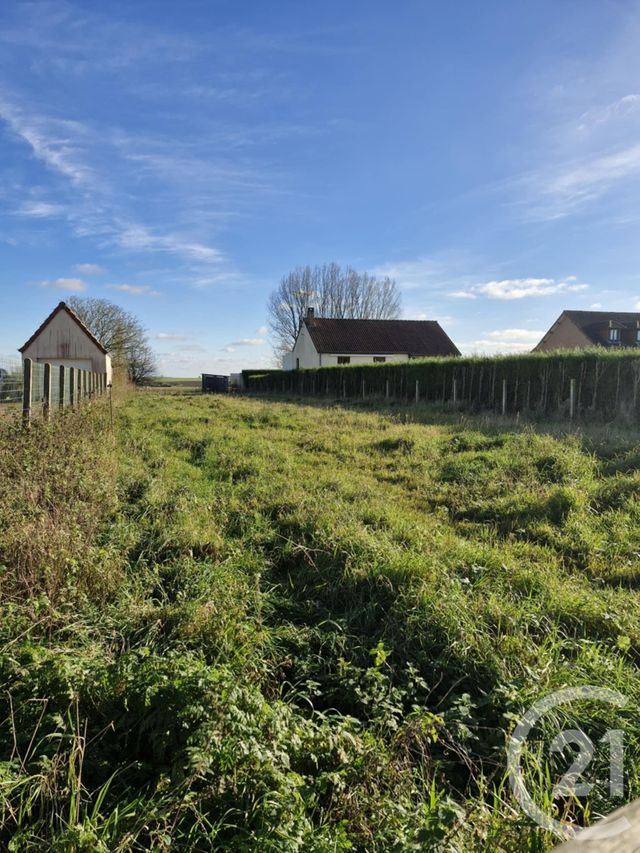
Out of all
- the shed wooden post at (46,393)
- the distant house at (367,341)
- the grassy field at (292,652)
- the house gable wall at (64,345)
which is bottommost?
the grassy field at (292,652)

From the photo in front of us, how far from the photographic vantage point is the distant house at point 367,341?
4156 centimetres

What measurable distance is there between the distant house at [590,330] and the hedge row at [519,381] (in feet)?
65.6

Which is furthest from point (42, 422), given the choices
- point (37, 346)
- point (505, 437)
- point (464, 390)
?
point (37, 346)

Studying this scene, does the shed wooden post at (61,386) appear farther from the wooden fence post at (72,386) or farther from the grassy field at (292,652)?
the grassy field at (292,652)

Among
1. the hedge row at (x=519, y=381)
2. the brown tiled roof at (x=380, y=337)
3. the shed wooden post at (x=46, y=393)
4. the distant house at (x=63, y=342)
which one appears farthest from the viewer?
the brown tiled roof at (x=380, y=337)

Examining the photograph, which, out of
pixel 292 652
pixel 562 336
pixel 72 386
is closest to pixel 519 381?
pixel 72 386

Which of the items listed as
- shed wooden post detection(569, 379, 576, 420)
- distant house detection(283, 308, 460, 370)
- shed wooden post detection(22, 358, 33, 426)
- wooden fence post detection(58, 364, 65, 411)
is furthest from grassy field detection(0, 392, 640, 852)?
distant house detection(283, 308, 460, 370)

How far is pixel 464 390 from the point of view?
19.1 m

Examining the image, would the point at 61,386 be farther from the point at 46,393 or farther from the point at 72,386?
the point at 46,393

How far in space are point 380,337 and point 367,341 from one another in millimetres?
1487

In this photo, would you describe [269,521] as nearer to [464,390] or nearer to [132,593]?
[132,593]

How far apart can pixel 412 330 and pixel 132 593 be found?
43.4 metres

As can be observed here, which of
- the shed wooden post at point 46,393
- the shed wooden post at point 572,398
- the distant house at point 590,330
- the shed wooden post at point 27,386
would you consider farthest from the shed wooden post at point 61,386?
the distant house at point 590,330

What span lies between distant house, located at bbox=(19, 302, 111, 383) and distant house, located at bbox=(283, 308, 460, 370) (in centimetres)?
2068
